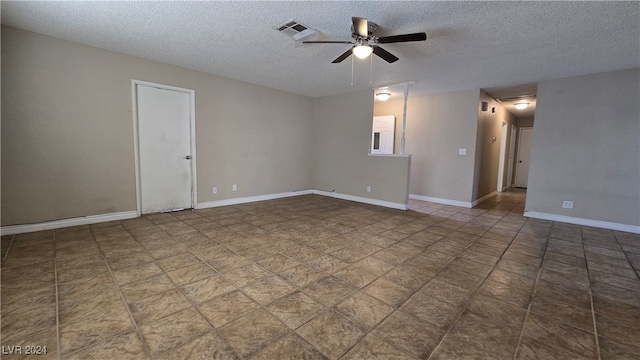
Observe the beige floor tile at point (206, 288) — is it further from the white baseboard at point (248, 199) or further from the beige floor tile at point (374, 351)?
the white baseboard at point (248, 199)

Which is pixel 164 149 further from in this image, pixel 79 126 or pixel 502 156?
pixel 502 156

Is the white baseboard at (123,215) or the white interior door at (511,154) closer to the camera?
the white baseboard at (123,215)

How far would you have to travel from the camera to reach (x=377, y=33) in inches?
116

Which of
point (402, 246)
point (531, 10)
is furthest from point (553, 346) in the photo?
point (531, 10)

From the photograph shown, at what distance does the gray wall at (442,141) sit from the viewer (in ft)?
17.7

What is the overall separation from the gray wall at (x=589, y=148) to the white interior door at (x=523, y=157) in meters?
4.65

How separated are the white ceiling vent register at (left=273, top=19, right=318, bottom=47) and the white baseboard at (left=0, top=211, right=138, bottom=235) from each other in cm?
352

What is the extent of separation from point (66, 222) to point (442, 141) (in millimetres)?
6777

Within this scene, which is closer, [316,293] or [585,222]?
[316,293]

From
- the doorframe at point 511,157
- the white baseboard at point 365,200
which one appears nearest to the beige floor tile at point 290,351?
the white baseboard at point 365,200

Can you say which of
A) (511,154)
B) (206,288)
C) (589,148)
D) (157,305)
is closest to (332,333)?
(206,288)

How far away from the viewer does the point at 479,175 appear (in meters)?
5.69

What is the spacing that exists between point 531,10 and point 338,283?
121 inches

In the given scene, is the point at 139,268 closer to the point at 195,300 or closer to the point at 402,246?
the point at 195,300
